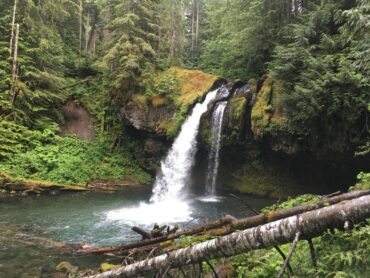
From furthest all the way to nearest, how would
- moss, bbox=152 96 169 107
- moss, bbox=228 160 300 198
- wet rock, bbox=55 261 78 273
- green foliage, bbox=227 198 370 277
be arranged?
moss, bbox=152 96 169 107
moss, bbox=228 160 300 198
wet rock, bbox=55 261 78 273
green foliage, bbox=227 198 370 277

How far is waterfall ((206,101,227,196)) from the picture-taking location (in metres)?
18.0

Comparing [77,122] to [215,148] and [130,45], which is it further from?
[215,148]

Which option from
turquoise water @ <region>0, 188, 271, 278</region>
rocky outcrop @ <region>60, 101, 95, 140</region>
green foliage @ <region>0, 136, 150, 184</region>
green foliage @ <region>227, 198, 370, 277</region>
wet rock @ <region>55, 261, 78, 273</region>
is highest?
rocky outcrop @ <region>60, 101, 95, 140</region>

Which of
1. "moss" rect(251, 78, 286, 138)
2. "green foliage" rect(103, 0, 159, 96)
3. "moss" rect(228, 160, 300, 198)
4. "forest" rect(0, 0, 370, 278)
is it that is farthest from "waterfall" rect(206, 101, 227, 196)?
"green foliage" rect(103, 0, 159, 96)

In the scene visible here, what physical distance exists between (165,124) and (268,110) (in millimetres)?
6283

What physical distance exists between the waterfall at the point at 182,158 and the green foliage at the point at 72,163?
2441 millimetres

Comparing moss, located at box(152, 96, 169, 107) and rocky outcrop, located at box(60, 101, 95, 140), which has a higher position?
moss, located at box(152, 96, 169, 107)

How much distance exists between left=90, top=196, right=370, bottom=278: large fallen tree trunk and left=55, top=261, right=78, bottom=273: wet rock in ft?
14.9

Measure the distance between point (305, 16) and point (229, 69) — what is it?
743 centimetres

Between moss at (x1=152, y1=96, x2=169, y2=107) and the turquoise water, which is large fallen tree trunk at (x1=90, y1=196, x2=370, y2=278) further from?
moss at (x1=152, y1=96, x2=169, y2=107)

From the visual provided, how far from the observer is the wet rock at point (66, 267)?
7.63 m

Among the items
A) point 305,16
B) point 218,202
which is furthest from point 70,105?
point 305,16

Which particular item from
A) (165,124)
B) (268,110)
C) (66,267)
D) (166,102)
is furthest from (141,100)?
(66,267)

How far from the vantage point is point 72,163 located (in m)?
19.6
